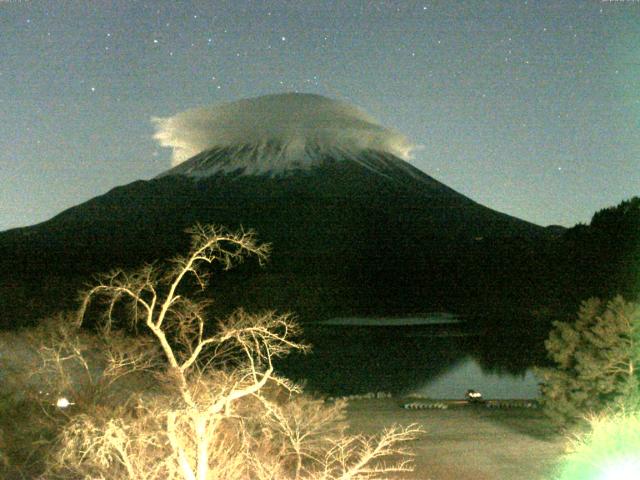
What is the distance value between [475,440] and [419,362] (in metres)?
22.3

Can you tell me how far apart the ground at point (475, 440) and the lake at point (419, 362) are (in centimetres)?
813

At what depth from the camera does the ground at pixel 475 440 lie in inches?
463

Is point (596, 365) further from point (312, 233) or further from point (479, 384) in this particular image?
point (312, 233)

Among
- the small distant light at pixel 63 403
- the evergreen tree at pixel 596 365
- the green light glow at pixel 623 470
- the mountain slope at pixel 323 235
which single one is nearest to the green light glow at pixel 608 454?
the green light glow at pixel 623 470

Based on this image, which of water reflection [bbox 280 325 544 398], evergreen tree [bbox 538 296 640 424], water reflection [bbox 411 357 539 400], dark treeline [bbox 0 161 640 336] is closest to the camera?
evergreen tree [bbox 538 296 640 424]

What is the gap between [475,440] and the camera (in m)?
14.3

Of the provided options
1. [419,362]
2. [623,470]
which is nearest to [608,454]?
[623,470]

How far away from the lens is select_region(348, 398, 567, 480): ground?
1176cm

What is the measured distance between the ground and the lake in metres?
8.13

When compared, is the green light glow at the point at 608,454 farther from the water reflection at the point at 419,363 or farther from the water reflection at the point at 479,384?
the water reflection at the point at 479,384

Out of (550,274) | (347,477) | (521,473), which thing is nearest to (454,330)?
(550,274)

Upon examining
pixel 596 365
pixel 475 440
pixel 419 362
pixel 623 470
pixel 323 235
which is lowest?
pixel 419 362

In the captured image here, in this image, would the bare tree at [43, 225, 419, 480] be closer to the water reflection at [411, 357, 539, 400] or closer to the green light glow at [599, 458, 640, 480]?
the green light glow at [599, 458, 640, 480]

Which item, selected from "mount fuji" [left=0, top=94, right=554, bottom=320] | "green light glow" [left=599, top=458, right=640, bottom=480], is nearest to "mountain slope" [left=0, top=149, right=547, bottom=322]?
"mount fuji" [left=0, top=94, right=554, bottom=320]
